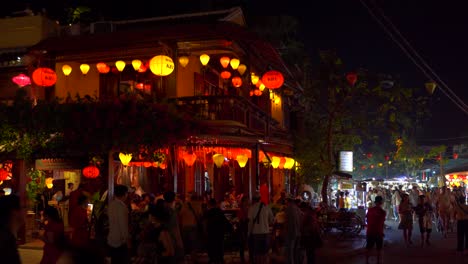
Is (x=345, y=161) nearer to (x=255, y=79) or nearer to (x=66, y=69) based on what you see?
(x=255, y=79)

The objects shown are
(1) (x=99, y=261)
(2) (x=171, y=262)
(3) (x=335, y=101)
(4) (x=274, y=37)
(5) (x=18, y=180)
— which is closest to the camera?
(1) (x=99, y=261)

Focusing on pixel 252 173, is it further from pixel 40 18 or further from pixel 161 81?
pixel 40 18

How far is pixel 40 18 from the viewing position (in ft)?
75.7

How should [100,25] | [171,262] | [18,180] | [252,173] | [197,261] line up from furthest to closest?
[100,25] → [252,173] → [18,180] → [197,261] → [171,262]

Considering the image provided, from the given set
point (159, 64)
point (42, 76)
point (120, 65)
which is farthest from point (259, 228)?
point (120, 65)

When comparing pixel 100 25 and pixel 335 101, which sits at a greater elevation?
pixel 100 25

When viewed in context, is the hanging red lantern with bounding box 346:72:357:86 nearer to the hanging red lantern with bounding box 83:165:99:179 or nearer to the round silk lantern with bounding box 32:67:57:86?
the hanging red lantern with bounding box 83:165:99:179

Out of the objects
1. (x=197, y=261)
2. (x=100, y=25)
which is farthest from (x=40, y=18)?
(x=197, y=261)

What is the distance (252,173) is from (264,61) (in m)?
5.55

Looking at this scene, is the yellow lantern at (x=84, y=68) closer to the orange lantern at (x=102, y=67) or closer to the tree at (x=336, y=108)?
the orange lantern at (x=102, y=67)

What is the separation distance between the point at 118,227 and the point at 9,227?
169 inches

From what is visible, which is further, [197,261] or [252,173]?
[252,173]

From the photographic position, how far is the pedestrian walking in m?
9.54

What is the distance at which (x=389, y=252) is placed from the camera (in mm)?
17297
